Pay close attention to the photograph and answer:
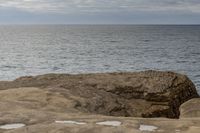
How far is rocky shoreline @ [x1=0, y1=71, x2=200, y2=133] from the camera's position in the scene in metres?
7.92

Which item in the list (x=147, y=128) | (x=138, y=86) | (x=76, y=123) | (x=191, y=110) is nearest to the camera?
(x=147, y=128)

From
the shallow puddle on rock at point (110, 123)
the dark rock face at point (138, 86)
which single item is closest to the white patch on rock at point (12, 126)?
the shallow puddle on rock at point (110, 123)

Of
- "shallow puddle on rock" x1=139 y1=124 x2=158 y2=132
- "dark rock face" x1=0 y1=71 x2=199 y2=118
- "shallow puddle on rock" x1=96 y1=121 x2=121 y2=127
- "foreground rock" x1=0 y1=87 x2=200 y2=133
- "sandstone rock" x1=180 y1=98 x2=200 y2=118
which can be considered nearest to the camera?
"foreground rock" x1=0 y1=87 x2=200 y2=133

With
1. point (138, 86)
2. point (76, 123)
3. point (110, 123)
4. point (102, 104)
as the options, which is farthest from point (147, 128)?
point (138, 86)

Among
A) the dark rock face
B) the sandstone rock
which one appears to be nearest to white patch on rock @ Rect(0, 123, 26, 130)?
the sandstone rock

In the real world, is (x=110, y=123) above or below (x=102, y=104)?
above

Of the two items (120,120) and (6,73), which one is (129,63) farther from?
(120,120)

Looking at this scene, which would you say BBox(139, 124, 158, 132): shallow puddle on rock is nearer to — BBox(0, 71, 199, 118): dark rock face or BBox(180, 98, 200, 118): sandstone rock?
BBox(180, 98, 200, 118): sandstone rock

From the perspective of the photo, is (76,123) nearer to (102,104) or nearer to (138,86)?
(102,104)

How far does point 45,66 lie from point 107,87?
146ft

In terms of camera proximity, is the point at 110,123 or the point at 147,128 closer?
the point at 147,128

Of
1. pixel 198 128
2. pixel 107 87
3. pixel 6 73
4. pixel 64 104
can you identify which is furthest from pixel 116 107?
pixel 6 73

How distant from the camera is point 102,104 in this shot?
12.3 metres

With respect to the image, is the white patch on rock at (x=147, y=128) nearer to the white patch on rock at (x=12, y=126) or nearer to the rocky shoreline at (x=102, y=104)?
the rocky shoreline at (x=102, y=104)
